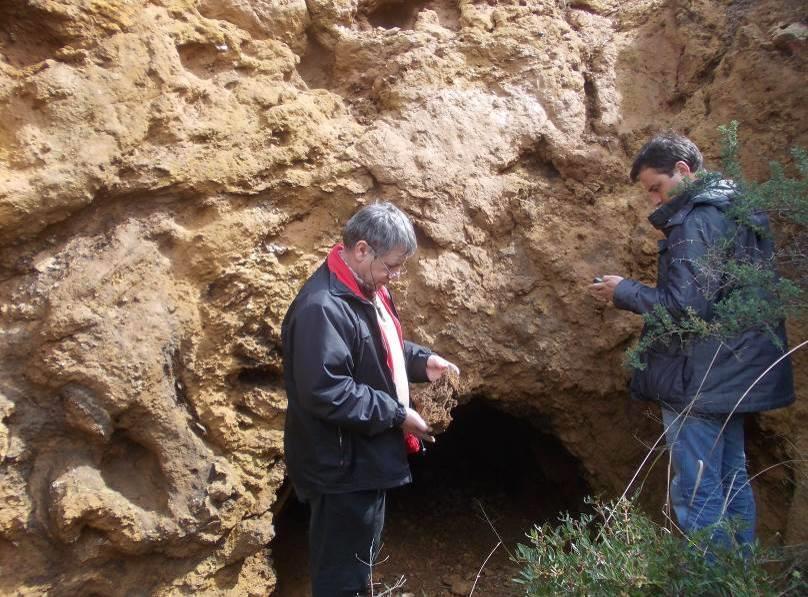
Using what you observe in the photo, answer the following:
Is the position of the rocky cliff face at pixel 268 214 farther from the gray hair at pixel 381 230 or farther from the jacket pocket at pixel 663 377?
the gray hair at pixel 381 230

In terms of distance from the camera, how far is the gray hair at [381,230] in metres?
2.43

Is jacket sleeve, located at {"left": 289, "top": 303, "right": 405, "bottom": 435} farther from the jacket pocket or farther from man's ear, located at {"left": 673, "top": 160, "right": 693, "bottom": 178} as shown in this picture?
man's ear, located at {"left": 673, "top": 160, "right": 693, "bottom": 178}

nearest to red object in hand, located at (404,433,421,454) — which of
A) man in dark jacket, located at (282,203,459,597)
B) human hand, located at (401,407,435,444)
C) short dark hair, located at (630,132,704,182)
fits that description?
man in dark jacket, located at (282,203,459,597)

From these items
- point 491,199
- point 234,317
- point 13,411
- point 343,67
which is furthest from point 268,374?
point 343,67

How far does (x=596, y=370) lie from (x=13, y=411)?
2708 millimetres

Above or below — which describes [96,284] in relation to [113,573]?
above

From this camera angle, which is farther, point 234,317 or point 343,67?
point 343,67

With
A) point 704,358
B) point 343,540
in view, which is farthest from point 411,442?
point 704,358

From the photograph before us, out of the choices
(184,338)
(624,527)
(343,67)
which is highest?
(343,67)

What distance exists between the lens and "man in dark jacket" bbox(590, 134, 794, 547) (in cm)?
269

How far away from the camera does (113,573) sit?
9.32 ft

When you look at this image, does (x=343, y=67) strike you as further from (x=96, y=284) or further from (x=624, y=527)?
(x=624, y=527)

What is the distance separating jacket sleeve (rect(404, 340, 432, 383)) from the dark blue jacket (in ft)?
3.05

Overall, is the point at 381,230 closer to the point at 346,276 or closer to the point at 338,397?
the point at 346,276
